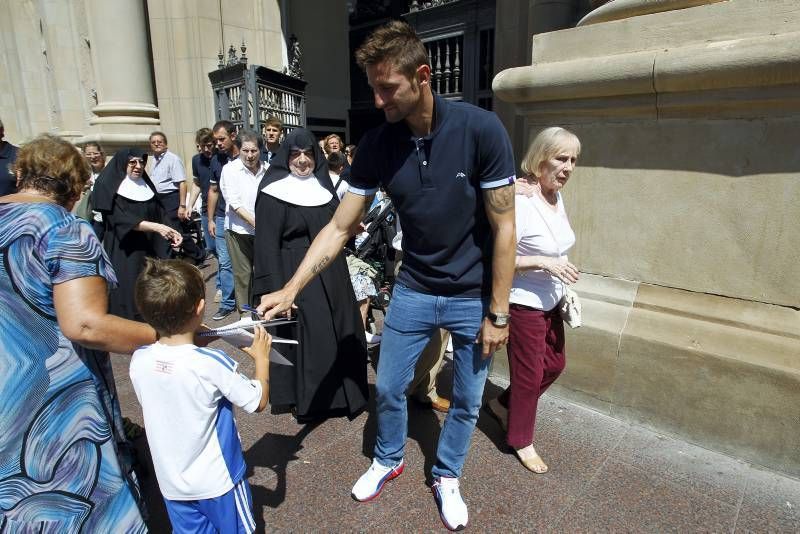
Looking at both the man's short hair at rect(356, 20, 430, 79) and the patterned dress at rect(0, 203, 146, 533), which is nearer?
the patterned dress at rect(0, 203, 146, 533)

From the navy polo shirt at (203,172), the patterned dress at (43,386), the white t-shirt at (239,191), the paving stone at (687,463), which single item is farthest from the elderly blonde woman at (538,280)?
the navy polo shirt at (203,172)

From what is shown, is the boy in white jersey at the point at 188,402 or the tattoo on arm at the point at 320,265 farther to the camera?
the tattoo on arm at the point at 320,265

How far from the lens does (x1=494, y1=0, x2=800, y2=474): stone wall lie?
103 inches

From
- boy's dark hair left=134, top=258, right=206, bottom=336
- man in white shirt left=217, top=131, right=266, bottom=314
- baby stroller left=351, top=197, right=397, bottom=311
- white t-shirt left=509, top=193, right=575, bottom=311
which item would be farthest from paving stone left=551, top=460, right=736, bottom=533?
man in white shirt left=217, top=131, right=266, bottom=314

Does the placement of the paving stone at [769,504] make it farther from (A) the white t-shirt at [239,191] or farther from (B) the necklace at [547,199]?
(A) the white t-shirt at [239,191]

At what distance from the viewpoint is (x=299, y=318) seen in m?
3.46

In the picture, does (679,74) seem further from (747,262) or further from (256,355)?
(256,355)

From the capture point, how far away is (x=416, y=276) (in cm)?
235

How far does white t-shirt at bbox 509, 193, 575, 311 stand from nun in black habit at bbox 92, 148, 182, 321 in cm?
305

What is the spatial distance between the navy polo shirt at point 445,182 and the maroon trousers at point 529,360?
1.66ft

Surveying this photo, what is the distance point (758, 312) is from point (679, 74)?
1389mm

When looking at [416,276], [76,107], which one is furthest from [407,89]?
[76,107]

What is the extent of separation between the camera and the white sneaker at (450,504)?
2320mm

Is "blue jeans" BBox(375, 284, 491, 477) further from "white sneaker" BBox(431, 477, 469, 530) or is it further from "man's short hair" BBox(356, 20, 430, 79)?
"man's short hair" BBox(356, 20, 430, 79)
